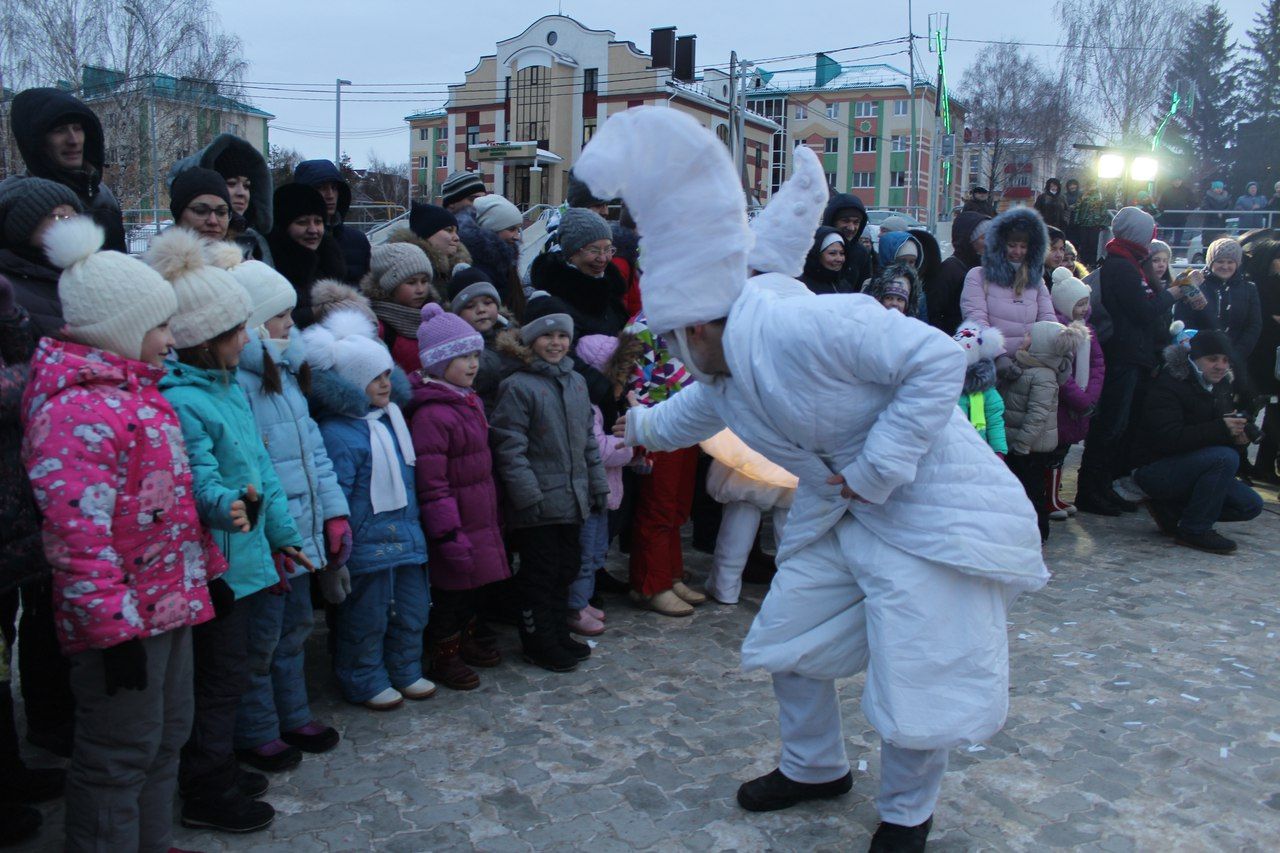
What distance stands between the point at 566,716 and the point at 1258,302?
8.43m

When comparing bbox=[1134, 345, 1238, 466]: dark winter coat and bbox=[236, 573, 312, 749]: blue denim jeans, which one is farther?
bbox=[1134, 345, 1238, 466]: dark winter coat

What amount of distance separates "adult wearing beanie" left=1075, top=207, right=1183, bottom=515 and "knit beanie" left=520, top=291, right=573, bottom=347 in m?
5.32

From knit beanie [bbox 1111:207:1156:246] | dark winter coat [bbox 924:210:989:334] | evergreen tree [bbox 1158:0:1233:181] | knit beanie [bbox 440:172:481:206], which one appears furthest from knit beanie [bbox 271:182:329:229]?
evergreen tree [bbox 1158:0:1233:181]

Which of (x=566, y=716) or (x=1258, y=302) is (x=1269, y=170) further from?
(x=566, y=716)

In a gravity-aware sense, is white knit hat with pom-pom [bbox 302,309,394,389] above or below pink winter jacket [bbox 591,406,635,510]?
above

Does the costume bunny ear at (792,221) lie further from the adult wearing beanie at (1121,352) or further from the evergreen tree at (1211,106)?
the evergreen tree at (1211,106)

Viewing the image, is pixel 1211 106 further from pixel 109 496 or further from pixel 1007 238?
pixel 109 496

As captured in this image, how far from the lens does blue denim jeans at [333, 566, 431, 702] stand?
4.10m

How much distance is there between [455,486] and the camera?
434cm

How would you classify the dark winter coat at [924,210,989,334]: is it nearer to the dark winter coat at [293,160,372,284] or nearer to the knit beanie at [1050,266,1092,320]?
the knit beanie at [1050,266,1092,320]

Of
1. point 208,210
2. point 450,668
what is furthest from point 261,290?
point 450,668

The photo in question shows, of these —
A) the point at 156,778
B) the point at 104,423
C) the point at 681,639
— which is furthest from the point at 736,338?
the point at 681,639

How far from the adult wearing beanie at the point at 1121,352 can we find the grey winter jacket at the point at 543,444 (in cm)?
524

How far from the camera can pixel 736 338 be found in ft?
9.86
